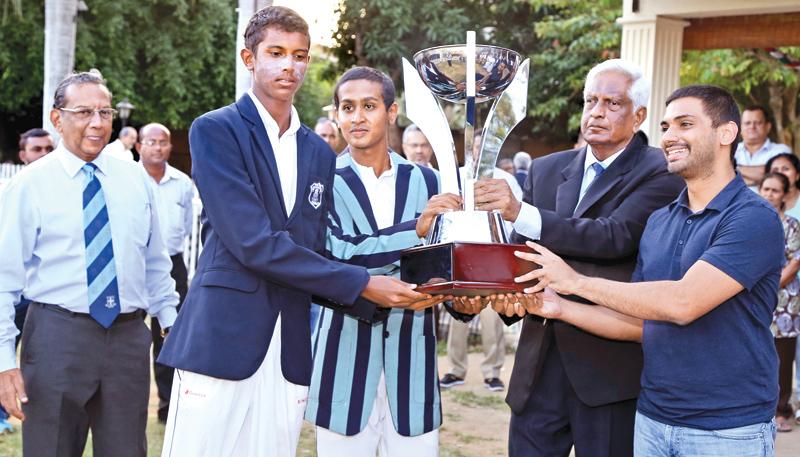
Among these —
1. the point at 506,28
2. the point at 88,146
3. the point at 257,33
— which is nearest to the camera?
the point at 257,33

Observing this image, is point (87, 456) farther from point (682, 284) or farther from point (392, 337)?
point (682, 284)

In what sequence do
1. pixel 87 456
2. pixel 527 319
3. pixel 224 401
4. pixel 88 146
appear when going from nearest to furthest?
1. pixel 224 401
2. pixel 527 319
3. pixel 88 146
4. pixel 87 456

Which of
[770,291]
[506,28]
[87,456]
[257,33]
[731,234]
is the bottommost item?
[87,456]

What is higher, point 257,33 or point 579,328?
point 257,33

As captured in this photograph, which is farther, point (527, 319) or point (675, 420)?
point (527, 319)

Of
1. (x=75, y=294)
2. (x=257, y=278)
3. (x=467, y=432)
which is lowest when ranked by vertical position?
(x=467, y=432)

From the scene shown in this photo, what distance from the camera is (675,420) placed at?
308 centimetres

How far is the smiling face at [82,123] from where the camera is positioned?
4070mm

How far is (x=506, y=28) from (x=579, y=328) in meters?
20.3

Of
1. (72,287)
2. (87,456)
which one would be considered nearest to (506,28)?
(87,456)

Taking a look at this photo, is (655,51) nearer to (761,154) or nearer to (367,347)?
(761,154)

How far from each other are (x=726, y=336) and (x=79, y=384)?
2728 mm

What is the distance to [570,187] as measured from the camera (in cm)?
379

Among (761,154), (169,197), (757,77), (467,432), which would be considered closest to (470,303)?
(467,432)
